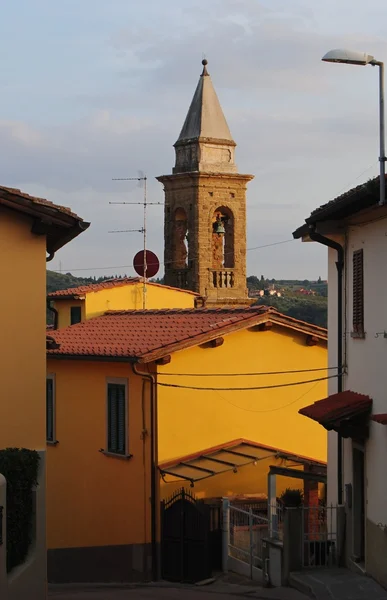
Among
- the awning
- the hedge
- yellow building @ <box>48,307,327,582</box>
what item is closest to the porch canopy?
the hedge

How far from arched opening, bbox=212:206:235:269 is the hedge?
33.1 meters

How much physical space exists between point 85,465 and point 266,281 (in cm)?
6495

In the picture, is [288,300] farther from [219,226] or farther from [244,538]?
[244,538]

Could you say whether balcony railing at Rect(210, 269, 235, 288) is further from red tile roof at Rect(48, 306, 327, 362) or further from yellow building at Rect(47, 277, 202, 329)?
red tile roof at Rect(48, 306, 327, 362)

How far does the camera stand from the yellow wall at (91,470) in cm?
2138

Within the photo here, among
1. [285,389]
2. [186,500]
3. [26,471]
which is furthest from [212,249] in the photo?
[26,471]

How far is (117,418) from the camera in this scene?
22.0m

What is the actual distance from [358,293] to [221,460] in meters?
6.52

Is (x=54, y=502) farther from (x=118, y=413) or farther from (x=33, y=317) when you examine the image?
(x=33, y=317)

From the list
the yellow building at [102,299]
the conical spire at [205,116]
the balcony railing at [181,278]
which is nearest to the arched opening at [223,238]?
the balcony railing at [181,278]

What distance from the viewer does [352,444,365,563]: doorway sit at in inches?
613

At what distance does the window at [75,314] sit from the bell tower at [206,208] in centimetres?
1431

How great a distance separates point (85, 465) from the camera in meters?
22.8

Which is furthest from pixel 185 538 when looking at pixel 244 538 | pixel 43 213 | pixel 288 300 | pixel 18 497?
pixel 288 300
